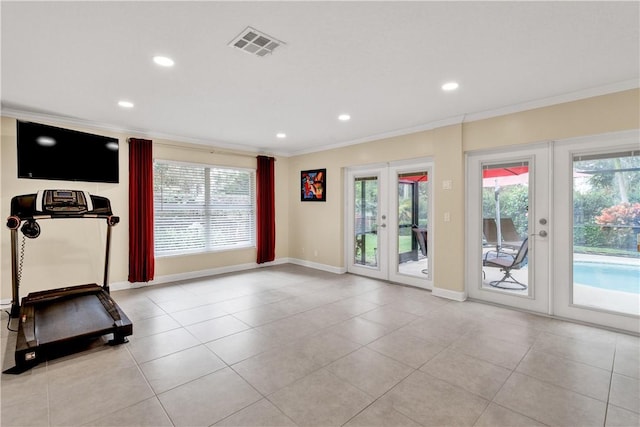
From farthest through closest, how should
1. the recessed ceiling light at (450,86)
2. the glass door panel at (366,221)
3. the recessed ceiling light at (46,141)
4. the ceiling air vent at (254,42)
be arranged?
the glass door panel at (366,221), the recessed ceiling light at (46,141), the recessed ceiling light at (450,86), the ceiling air vent at (254,42)

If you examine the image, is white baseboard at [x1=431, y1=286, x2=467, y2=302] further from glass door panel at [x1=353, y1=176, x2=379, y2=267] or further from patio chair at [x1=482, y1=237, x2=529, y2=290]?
glass door panel at [x1=353, y1=176, x2=379, y2=267]

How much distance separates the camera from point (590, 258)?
11.2ft

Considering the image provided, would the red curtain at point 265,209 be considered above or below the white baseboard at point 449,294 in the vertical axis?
above

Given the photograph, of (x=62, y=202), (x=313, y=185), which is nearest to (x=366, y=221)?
(x=313, y=185)

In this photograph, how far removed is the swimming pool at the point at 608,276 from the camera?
3.19 m

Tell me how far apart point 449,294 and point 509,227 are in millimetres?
1202

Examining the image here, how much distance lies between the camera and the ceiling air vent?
219cm

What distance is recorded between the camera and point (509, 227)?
3977mm

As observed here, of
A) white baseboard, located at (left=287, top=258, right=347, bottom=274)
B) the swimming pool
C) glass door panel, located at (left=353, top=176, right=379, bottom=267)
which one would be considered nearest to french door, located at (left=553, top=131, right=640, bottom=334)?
the swimming pool

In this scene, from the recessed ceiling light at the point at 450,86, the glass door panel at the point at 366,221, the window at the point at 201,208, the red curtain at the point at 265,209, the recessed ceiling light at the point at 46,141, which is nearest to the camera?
the recessed ceiling light at the point at 450,86

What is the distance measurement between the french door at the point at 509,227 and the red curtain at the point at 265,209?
388 centimetres

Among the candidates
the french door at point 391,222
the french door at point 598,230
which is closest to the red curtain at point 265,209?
the french door at point 391,222

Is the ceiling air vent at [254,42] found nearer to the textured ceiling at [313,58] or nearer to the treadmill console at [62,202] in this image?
the textured ceiling at [313,58]

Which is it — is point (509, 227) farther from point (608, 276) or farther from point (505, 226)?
Result: point (608, 276)
